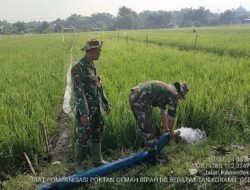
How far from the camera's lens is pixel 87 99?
149 inches

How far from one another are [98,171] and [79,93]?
0.77m

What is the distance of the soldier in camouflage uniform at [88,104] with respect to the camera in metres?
3.61

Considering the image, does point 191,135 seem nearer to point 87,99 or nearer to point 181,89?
point 181,89

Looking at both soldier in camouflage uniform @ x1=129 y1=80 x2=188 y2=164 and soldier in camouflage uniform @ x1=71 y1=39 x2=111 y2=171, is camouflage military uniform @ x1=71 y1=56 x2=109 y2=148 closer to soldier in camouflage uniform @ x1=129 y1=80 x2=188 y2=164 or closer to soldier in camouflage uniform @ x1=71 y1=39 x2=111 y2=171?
soldier in camouflage uniform @ x1=71 y1=39 x2=111 y2=171

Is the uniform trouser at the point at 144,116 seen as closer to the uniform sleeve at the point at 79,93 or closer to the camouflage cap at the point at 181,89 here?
the camouflage cap at the point at 181,89

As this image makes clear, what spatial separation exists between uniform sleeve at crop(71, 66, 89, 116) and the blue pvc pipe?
570mm

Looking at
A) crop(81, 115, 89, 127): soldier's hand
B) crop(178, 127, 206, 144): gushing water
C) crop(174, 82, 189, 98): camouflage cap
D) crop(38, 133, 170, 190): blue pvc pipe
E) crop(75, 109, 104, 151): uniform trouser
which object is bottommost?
crop(38, 133, 170, 190): blue pvc pipe

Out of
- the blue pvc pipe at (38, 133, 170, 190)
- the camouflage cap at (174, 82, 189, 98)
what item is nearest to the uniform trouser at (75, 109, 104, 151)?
the blue pvc pipe at (38, 133, 170, 190)

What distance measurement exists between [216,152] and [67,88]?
165 inches

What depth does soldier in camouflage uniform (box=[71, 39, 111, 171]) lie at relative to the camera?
361cm

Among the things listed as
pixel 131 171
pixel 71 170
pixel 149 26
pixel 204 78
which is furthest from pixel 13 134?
pixel 149 26

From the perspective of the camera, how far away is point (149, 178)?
3557 millimetres

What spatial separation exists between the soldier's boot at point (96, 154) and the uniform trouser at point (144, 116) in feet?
1.70

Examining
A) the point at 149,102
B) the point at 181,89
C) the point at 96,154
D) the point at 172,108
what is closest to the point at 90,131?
the point at 96,154
